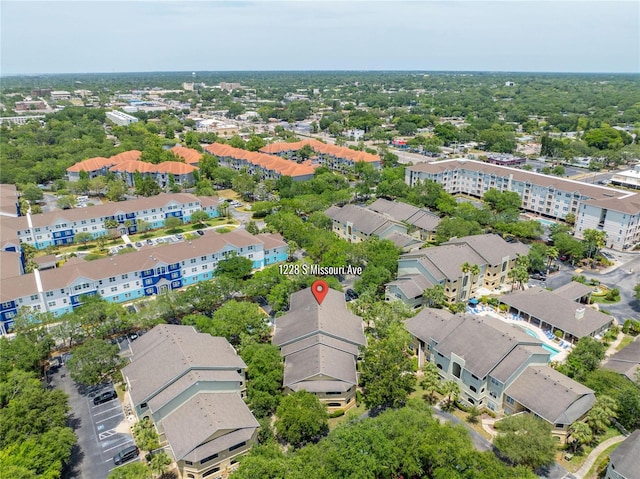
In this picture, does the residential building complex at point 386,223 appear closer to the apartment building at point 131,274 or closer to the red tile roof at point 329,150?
the apartment building at point 131,274

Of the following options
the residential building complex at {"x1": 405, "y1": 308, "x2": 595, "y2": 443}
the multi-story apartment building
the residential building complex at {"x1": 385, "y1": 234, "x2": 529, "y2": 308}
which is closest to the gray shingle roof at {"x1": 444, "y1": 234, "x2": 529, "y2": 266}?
the residential building complex at {"x1": 385, "y1": 234, "x2": 529, "y2": 308}

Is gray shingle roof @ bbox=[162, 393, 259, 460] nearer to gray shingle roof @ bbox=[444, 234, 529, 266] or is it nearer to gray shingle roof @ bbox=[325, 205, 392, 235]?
gray shingle roof @ bbox=[444, 234, 529, 266]

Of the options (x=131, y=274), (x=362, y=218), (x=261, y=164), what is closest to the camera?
(x=131, y=274)

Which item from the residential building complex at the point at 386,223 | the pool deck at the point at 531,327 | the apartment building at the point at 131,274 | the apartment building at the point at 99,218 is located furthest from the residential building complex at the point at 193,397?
the apartment building at the point at 99,218

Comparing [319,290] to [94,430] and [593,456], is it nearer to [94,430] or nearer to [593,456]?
[94,430]

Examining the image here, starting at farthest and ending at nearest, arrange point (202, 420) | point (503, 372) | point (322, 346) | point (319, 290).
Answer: point (319, 290), point (322, 346), point (503, 372), point (202, 420)

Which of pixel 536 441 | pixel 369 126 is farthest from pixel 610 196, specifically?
pixel 369 126

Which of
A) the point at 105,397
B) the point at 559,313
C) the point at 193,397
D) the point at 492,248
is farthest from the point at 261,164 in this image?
the point at 193,397
